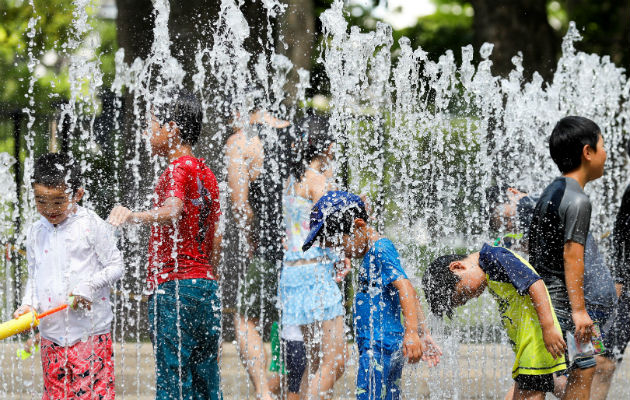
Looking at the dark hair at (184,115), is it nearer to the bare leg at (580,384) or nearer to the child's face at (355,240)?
the child's face at (355,240)

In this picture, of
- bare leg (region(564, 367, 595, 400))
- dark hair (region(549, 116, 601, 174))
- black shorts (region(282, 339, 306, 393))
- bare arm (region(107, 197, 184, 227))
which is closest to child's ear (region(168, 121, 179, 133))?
bare arm (region(107, 197, 184, 227))

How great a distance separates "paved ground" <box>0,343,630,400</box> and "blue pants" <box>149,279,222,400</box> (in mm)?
1545

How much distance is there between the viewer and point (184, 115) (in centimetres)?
360

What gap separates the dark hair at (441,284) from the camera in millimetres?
3336

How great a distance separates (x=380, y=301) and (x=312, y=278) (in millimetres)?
899

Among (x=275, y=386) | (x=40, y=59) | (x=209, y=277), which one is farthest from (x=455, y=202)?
(x=40, y=59)

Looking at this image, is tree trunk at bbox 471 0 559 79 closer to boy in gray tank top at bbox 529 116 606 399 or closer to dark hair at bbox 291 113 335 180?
dark hair at bbox 291 113 335 180

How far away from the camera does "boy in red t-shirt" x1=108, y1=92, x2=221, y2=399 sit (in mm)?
3355

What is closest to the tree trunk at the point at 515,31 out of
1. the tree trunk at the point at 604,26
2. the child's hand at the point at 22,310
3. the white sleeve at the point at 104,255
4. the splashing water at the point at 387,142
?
the splashing water at the point at 387,142

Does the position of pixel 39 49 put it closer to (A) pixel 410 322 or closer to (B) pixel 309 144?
(B) pixel 309 144

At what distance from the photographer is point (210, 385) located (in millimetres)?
3504

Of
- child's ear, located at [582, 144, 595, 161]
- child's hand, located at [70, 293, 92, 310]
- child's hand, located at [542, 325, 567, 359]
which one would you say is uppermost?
child's ear, located at [582, 144, 595, 161]

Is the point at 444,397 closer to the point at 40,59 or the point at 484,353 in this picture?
the point at 484,353

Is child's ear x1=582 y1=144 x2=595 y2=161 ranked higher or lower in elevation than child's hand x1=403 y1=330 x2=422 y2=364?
higher
